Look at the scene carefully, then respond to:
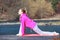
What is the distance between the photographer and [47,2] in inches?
1065

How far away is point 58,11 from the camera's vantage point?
92.2ft

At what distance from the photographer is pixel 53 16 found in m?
26.4

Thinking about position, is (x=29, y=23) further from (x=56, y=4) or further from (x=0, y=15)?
(x=56, y=4)

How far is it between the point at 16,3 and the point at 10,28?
1163cm

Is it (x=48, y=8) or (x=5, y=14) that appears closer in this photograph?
(x=5, y=14)

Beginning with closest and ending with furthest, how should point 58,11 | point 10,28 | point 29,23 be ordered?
point 29,23 → point 10,28 → point 58,11

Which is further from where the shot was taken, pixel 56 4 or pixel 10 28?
pixel 56 4

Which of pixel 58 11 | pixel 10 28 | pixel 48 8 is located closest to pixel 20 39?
pixel 10 28

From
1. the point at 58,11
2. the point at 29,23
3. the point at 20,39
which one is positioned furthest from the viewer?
the point at 58,11

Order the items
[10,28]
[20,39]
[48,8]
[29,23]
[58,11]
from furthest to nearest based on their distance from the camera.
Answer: [58,11]
[48,8]
[10,28]
[29,23]
[20,39]

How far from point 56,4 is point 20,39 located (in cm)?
1978

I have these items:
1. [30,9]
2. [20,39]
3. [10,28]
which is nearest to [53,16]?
[30,9]

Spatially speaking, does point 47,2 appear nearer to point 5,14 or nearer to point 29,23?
point 5,14

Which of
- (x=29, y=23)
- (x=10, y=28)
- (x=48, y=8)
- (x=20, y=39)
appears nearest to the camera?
(x=20, y=39)
